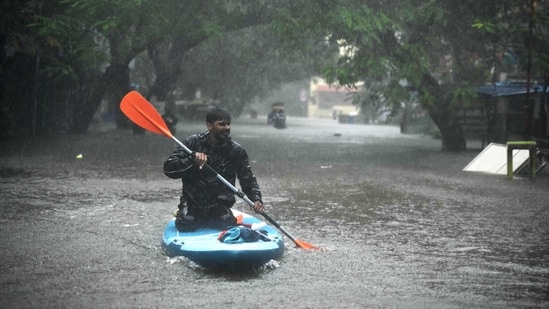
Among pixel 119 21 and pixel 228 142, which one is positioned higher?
pixel 119 21

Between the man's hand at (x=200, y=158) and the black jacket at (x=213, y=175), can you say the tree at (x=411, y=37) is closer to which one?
the black jacket at (x=213, y=175)

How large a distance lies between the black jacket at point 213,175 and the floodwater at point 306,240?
2.25 feet

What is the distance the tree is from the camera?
64.0 ft

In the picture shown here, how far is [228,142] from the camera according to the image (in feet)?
23.3

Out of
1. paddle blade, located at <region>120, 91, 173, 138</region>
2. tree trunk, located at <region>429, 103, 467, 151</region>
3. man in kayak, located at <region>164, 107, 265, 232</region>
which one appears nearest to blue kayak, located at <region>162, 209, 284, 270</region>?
man in kayak, located at <region>164, 107, 265, 232</region>

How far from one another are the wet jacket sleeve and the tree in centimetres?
1159

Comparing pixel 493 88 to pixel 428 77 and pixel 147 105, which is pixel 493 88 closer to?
pixel 428 77

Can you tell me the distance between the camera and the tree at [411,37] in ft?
64.0

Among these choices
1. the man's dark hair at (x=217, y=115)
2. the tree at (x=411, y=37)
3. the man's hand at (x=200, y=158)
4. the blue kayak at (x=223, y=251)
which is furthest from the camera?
the tree at (x=411, y=37)

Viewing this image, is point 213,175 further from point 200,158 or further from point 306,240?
point 306,240

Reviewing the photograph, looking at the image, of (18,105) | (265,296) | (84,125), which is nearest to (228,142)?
(265,296)

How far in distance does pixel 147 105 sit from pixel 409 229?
11.2 ft

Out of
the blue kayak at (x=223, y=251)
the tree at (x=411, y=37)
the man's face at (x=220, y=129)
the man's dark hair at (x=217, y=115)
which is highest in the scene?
the tree at (x=411, y=37)

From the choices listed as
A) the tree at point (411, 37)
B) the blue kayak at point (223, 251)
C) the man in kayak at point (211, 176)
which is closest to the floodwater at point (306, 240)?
the blue kayak at point (223, 251)
